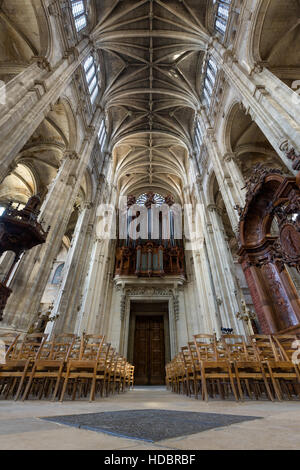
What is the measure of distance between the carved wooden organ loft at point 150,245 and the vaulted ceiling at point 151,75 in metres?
3.65

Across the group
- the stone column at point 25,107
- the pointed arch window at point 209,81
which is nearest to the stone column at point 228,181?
the pointed arch window at point 209,81

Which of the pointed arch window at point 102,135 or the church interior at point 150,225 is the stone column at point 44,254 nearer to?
the church interior at point 150,225

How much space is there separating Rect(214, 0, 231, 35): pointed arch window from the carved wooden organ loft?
37.5ft

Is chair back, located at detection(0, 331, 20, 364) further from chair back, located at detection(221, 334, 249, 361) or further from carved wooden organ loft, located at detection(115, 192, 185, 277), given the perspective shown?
carved wooden organ loft, located at detection(115, 192, 185, 277)

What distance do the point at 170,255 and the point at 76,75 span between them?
11.6 metres

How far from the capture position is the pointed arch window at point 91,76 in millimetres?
10742

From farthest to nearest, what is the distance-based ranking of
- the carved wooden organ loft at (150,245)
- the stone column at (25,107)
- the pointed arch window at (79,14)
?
the carved wooden organ loft at (150,245), the pointed arch window at (79,14), the stone column at (25,107)

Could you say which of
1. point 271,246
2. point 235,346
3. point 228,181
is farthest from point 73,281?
point 228,181

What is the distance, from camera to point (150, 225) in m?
17.9

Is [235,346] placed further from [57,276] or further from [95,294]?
[57,276]

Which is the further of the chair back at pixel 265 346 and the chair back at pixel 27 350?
the chair back at pixel 27 350

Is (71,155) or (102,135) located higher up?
(102,135)

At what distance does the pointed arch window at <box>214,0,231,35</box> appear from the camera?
9.73 m

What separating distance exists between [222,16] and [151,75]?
497 centimetres
